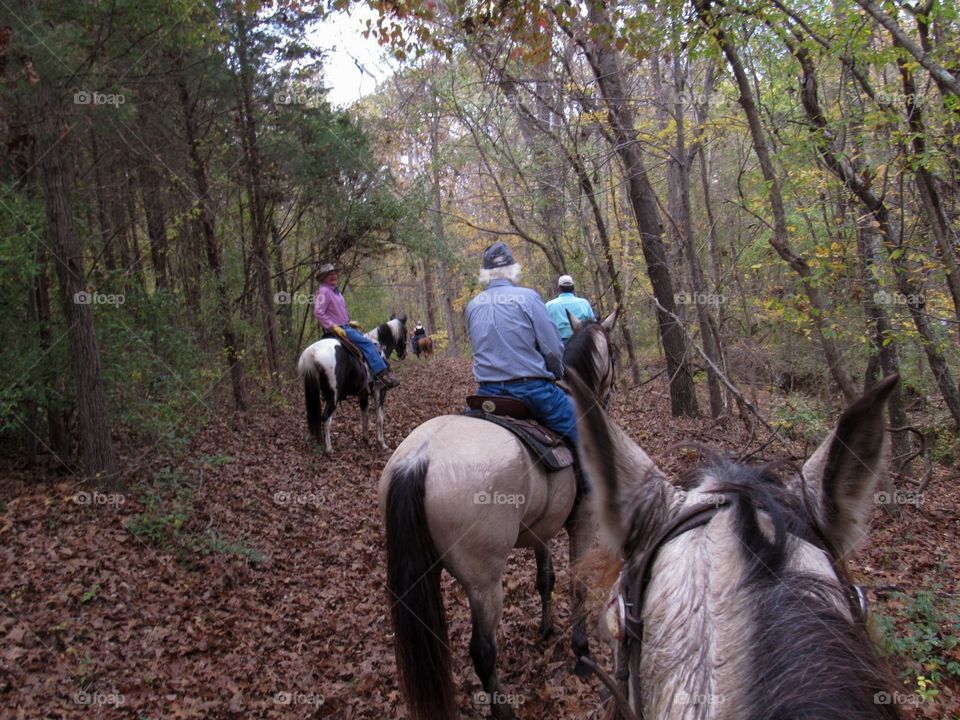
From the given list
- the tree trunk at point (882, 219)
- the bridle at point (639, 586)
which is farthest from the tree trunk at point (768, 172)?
the bridle at point (639, 586)

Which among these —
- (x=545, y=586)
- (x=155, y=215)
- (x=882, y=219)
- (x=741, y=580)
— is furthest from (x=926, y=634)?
(x=155, y=215)

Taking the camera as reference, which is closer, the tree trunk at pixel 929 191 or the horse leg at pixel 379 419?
the tree trunk at pixel 929 191

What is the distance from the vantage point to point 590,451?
167cm

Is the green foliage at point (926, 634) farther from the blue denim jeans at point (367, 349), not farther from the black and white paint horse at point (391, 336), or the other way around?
the black and white paint horse at point (391, 336)

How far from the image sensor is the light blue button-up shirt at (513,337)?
4609 mm

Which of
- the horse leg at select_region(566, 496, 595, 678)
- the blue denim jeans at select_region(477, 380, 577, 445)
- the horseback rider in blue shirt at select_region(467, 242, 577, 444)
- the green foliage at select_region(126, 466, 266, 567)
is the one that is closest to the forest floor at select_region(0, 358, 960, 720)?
the green foliage at select_region(126, 466, 266, 567)

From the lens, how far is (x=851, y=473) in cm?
144

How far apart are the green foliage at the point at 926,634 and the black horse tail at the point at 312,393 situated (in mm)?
8444

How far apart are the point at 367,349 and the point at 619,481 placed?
10327 mm

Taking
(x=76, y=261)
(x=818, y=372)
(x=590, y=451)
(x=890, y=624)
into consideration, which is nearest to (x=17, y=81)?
(x=76, y=261)

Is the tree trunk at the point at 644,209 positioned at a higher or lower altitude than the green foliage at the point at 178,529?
higher

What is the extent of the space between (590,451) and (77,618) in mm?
5459

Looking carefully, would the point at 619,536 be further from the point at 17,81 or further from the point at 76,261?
the point at 17,81

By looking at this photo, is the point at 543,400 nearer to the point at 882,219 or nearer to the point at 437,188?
the point at 882,219
